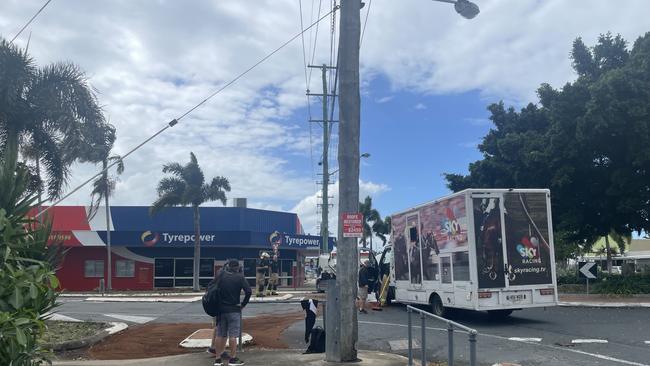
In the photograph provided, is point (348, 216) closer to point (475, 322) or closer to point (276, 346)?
point (276, 346)

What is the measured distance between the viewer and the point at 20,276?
6980 millimetres

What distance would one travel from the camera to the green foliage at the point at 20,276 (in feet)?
21.9

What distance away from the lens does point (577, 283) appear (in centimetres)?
2983

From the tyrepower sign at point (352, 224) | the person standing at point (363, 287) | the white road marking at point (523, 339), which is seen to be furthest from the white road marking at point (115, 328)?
the white road marking at point (523, 339)

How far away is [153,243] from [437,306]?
82.2 feet

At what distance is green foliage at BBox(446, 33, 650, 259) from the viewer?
23328mm

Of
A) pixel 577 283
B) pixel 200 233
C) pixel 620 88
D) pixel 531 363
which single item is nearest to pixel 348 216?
pixel 531 363

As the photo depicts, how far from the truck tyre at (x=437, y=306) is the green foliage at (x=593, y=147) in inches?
415

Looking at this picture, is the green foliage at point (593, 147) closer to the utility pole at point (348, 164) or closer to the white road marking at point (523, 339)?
the white road marking at point (523, 339)

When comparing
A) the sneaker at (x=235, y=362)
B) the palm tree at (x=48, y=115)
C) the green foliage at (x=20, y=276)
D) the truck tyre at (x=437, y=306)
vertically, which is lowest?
the sneaker at (x=235, y=362)

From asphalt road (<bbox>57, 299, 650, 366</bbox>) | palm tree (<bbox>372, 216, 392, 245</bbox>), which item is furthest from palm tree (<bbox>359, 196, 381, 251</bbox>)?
asphalt road (<bbox>57, 299, 650, 366</bbox>)

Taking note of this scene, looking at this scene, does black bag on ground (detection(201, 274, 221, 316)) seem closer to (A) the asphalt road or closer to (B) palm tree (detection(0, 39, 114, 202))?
(A) the asphalt road

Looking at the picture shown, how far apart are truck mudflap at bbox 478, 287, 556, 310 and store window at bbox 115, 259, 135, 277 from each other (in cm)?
2896

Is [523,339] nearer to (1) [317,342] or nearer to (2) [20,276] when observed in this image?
(1) [317,342]
